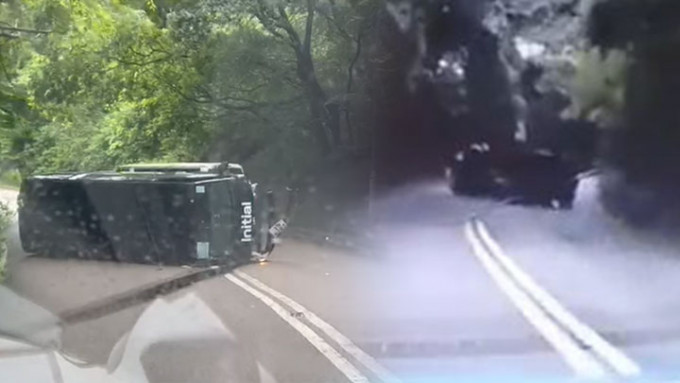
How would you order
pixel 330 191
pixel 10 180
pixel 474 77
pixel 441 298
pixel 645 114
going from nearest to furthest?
1. pixel 10 180
2. pixel 330 191
3. pixel 441 298
4. pixel 474 77
5. pixel 645 114

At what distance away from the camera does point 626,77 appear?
5355mm

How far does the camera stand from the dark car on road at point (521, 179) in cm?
512

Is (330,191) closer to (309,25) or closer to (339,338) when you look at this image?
(339,338)

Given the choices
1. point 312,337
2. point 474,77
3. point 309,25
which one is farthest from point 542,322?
point 309,25

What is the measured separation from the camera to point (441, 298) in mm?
4781

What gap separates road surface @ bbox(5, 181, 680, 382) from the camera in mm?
4152

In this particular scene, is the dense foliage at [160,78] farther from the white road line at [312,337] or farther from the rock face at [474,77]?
the white road line at [312,337]

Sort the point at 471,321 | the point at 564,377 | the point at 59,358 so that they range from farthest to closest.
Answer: the point at 471,321 → the point at 564,377 → the point at 59,358

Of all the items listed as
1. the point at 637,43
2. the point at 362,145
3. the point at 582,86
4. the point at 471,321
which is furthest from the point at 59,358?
the point at 637,43

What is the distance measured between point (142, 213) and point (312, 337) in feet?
3.43

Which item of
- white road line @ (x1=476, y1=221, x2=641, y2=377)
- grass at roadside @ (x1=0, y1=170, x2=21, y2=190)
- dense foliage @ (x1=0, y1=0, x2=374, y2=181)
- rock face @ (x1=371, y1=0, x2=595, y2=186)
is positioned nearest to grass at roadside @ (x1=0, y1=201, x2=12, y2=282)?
grass at roadside @ (x1=0, y1=170, x2=21, y2=190)

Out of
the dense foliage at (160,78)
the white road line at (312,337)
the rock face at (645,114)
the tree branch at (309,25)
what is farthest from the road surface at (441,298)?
the tree branch at (309,25)

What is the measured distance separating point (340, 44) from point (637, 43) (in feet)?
6.66

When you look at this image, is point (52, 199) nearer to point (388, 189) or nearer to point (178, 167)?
point (178, 167)
